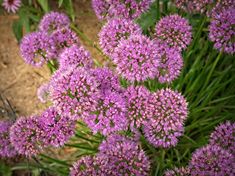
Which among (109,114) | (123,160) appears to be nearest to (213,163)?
(123,160)

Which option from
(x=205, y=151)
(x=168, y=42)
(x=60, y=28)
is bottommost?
(x=205, y=151)

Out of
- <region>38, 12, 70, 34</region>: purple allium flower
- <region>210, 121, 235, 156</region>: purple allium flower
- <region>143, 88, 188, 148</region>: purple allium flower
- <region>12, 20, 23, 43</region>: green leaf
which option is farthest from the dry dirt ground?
<region>210, 121, 235, 156</region>: purple allium flower

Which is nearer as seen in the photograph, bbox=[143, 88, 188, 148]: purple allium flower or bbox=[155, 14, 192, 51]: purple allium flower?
bbox=[143, 88, 188, 148]: purple allium flower

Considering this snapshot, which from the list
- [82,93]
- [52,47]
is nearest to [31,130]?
[82,93]

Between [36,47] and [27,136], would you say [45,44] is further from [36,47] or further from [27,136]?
[27,136]

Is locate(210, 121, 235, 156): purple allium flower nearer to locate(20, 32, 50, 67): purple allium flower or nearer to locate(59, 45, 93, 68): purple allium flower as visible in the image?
locate(59, 45, 93, 68): purple allium flower

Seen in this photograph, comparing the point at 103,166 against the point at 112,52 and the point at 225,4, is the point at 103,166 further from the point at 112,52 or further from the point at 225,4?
the point at 225,4

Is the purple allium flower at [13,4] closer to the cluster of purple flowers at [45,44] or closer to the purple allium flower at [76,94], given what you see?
the cluster of purple flowers at [45,44]
